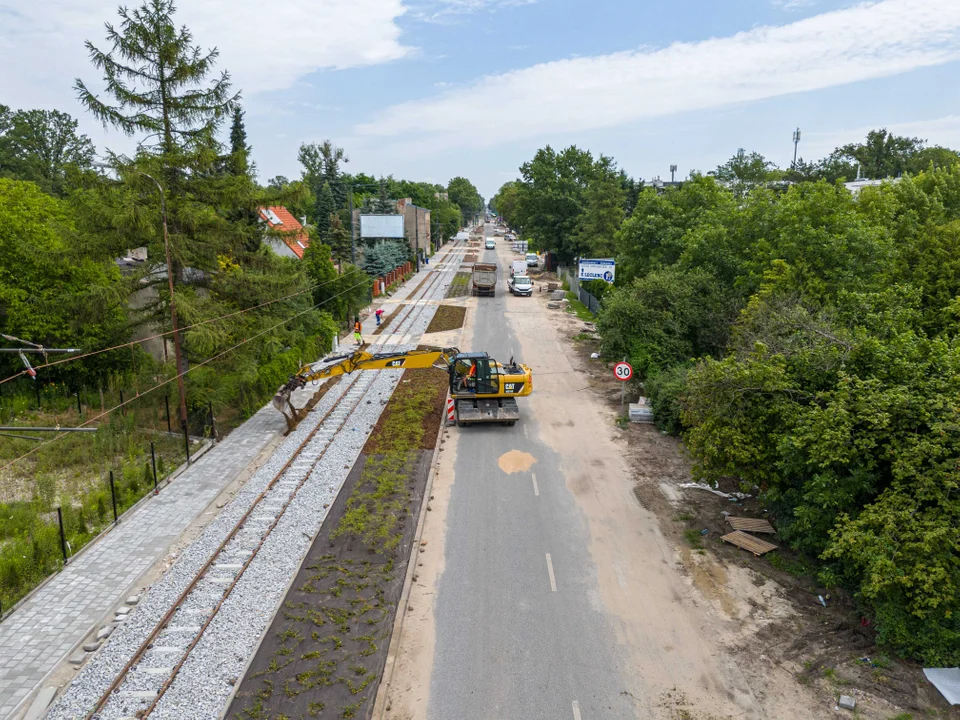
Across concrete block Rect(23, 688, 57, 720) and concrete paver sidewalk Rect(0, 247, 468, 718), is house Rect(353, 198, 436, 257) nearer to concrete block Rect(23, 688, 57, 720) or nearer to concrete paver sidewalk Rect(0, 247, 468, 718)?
concrete paver sidewalk Rect(0, 247, 468, 718)

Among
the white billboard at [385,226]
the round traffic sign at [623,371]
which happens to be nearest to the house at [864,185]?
the round traffic sign at [623,371]

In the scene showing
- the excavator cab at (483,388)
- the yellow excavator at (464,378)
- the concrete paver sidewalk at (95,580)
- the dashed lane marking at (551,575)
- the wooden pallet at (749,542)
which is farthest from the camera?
the excavator cab at (483,388)

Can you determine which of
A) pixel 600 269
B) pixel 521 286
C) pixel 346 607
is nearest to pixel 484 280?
pixel 521 286

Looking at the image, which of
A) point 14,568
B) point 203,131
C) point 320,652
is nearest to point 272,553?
point 320,652

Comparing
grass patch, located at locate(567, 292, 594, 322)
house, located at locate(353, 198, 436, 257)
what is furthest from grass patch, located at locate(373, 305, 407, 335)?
house, located at locate(353, 198, 436, 257)

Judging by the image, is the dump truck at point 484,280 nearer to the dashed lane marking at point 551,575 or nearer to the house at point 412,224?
the house at point 412,224

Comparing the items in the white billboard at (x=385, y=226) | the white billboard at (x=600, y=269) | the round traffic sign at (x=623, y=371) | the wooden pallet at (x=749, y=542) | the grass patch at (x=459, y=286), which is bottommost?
the wooden pallet at (x=749, y=542)
